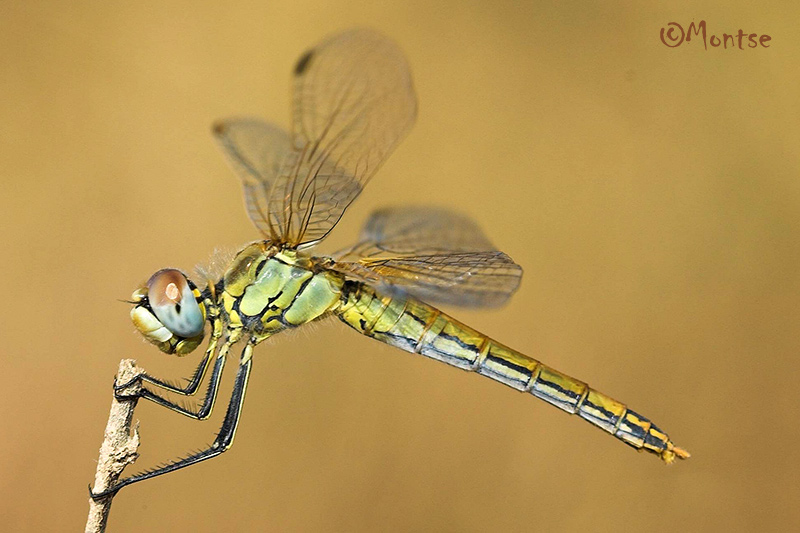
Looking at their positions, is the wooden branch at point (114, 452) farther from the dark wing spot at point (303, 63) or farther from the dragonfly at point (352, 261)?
the dark wing spot at point (303, 63)

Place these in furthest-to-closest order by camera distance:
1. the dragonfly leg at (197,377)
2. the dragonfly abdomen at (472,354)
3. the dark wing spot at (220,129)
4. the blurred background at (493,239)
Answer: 1. the blurred background at (493,239)
2. the dark wing spot at (220,129)
3. the dragonfly abdomen at (472,354)
4. the dragonfly leg at (197,377)

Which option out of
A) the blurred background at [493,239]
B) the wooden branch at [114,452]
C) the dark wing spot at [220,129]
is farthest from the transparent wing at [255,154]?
the blurred background at [493,239]

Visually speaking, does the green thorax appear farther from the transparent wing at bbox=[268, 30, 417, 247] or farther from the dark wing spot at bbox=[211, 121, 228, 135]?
the dark wing spot at bbox=[211, 121, 228, 135]

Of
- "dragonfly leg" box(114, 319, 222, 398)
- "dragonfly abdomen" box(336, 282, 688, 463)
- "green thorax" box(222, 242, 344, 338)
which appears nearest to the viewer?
"dragonfly leg" box(114, 319, 222, 398)

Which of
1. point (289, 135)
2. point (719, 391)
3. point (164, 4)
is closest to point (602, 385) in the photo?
point (719, 391)

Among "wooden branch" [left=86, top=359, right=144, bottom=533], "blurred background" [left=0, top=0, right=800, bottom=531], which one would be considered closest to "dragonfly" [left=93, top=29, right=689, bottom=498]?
"wooden branch" [left=86, top=359, right=144, bottom=533]
